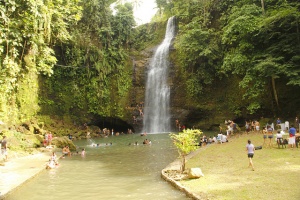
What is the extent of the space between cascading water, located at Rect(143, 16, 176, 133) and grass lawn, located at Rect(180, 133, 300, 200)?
1916cm

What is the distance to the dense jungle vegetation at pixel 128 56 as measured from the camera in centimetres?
1795

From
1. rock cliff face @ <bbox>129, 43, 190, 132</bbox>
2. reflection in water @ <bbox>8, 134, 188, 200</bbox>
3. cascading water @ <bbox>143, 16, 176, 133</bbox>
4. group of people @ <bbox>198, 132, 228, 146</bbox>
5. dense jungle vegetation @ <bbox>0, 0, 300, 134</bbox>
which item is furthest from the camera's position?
cascading water @ <bbox>143, 16, 176, 133</bbox>

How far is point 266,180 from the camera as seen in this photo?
871 centimetres

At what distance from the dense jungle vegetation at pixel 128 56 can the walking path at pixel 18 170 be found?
3715 millimetres

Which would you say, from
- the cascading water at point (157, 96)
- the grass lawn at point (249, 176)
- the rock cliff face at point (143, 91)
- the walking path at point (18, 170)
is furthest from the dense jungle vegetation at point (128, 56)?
the grass lawn at point (249, 176)

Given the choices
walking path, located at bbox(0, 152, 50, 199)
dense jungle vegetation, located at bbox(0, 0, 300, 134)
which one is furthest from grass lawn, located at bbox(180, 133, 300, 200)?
dense jungle vegetation, located at bbox(0, 0, 300, 134)

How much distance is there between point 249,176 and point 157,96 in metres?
24.8

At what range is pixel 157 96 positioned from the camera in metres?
33.9

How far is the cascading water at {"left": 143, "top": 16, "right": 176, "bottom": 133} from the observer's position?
33.2 metres

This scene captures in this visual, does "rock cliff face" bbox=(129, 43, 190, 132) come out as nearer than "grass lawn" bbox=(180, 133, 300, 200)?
No

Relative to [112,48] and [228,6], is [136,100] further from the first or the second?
[228,6]

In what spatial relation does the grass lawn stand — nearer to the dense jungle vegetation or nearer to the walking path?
the walking path

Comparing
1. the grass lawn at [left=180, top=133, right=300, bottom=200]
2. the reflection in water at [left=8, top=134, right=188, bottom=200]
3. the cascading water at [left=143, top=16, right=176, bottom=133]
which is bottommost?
the reflection in water at [left=8, top=134, right=188, bottom=200]

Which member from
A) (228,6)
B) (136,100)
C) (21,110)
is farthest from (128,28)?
(21,110)
